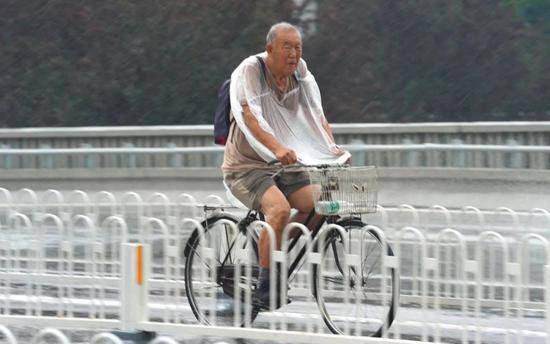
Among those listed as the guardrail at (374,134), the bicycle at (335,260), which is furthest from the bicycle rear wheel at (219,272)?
the guardrail at (374,134)

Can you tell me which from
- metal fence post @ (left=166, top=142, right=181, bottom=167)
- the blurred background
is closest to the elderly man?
metal fence post @ (left=166, top=142, right=181, bottom=167)

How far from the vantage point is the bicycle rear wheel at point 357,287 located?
7.51 meters

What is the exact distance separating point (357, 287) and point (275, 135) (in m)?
1.05

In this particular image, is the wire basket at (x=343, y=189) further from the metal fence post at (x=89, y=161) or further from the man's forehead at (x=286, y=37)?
the metal fence post at (x=89, y=161)

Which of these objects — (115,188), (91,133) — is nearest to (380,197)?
(115,188)

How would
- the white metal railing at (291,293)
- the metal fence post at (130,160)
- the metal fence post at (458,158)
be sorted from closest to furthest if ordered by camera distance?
1. the white metal railing at (291,293)
2. the metal fence post at (458,158)
3. the metal fence post at (130,160)

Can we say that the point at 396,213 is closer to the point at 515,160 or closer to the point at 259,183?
the point at 259,183

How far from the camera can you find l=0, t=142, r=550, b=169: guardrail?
1727cm

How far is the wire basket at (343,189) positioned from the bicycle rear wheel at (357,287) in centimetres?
19

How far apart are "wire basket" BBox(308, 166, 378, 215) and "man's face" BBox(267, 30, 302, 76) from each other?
670mm

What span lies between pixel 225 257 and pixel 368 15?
2697 centimetres

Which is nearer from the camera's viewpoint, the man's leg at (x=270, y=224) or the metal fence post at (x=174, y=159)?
the man's leg at (x=270, y=224)

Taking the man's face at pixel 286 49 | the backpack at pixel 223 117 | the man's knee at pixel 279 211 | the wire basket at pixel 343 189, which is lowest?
the man's knee at pixel 279 211

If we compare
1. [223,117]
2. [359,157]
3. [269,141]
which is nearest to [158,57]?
[359,157]
